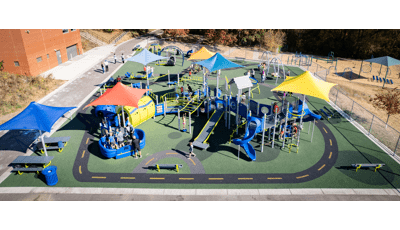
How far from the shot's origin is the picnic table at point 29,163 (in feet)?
52.4

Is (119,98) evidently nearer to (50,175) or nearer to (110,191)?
(50,175)

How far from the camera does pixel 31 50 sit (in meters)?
31.6

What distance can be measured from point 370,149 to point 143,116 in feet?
56.1

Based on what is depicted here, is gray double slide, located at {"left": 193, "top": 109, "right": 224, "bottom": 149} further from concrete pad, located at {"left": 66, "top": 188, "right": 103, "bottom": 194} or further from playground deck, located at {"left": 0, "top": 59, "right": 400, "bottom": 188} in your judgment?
concrete pad, located at {"left": 66, "top": 188, "right": 103, "bottom": 194}

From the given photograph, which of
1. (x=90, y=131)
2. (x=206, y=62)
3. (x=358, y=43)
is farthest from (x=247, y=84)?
(x=358, y=43)

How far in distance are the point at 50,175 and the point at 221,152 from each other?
10561 millimetres

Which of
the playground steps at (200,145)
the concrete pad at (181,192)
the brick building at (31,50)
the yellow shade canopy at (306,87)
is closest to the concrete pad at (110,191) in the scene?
the concrete pad at (181,192)

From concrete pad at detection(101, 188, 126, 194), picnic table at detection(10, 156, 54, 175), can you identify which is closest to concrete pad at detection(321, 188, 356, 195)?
concrete pad at detection(101, 188, 126, 194)

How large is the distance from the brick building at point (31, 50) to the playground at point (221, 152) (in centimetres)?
1317

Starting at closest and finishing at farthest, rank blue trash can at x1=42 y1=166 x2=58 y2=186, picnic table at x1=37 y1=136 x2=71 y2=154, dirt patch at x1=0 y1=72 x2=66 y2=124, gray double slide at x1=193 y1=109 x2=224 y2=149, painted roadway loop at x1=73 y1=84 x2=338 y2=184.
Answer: blue trash can at x1=42 y1=166 x2=58 y2=186 < painted roadway loop at x1=73 y1=84 x2=338 y2=184 < picnic table at x1=37 y1=136 x2=71 y2=154 < gray double slide at x1=193 y1=109 x2=224 y2=149 < dirt patch at x1=0 y1=72 x2=66 y2=124

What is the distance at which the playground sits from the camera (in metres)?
15.6

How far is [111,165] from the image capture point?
16.8 m

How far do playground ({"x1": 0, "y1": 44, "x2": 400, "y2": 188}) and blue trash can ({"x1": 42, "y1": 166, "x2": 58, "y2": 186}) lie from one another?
34 cm

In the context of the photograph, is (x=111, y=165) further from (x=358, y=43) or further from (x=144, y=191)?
(x=358, y=43)
